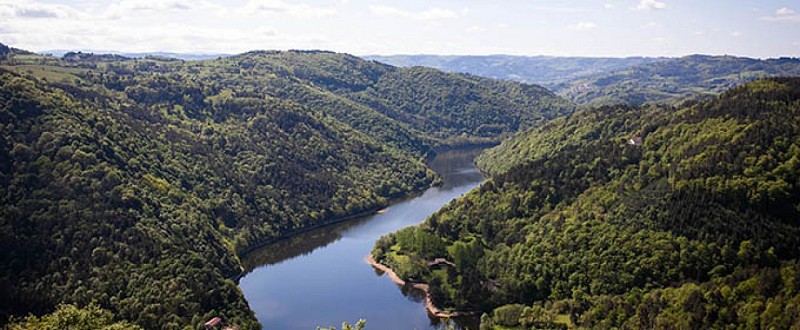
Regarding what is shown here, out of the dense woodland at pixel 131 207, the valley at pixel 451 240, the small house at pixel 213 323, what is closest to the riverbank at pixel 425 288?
the valley at pixel 451 240

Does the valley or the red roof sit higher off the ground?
the valley

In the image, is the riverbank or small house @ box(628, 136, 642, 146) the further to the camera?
small house @ box(628, 136, 642, 146)

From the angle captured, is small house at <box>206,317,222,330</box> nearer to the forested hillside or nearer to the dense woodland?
the dense woodland

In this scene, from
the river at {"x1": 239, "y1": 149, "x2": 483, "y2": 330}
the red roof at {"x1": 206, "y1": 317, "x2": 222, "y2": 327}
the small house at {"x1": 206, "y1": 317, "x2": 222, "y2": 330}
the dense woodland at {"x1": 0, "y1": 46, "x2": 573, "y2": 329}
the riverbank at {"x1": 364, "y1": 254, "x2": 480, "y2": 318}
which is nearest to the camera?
the small house at {"x1": 206, "y1": 317, "x2": 222, "y2": 330}

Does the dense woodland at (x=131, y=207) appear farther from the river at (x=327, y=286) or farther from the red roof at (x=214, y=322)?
the river at (x=327, y=286)

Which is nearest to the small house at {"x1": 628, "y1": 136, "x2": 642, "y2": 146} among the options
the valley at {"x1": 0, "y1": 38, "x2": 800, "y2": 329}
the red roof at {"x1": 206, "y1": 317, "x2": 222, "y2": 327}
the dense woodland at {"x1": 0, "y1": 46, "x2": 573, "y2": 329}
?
the valley at {"x1": 0, "y1": 38, "x2": 800, "y2": 329}

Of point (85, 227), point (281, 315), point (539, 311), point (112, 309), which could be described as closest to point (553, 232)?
point (539, 311)

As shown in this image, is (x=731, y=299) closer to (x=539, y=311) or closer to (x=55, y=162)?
(x=539, y=311)
